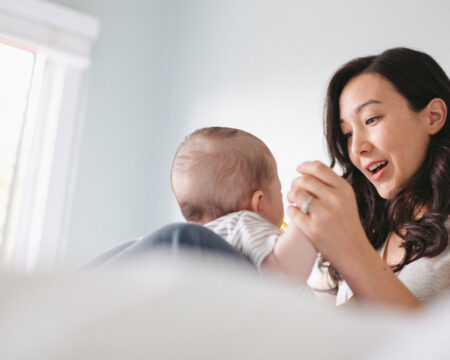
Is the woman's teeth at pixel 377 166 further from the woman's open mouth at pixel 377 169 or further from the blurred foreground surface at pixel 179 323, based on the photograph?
the blurred foreground surface at pixel 179 323

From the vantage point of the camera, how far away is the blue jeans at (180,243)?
504 millimetres

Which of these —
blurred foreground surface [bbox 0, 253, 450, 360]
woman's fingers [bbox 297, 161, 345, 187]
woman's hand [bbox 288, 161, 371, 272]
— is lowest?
blurred foreground surface [bbox 0, 253, 450, 360]

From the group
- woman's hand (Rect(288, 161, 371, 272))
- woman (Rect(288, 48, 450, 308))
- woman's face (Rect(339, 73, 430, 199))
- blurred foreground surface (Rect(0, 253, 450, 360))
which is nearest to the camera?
blurred foreground surface (Rect(0, 253, 450, 360))

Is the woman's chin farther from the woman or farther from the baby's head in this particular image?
the baby's head

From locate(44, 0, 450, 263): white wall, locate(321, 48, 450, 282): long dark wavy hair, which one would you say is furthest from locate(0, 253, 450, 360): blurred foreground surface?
locate(44, 0, 450, 263): white wall

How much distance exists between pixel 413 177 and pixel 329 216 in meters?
0.58

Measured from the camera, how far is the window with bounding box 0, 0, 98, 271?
2.38 m

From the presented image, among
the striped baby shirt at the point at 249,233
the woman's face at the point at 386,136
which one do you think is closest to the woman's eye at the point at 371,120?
the woman's face at the point at 386,136

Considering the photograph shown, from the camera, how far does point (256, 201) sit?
0.93 m

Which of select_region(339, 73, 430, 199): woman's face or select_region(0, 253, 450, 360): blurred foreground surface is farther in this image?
select_region(339, 73, 430, 199): woman's face

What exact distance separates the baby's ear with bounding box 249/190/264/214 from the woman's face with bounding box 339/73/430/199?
386 millimetres

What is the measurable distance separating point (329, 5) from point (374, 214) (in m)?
1.04

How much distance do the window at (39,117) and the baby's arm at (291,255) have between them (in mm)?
1863

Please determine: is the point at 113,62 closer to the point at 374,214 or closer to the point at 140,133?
the point at 140,133
